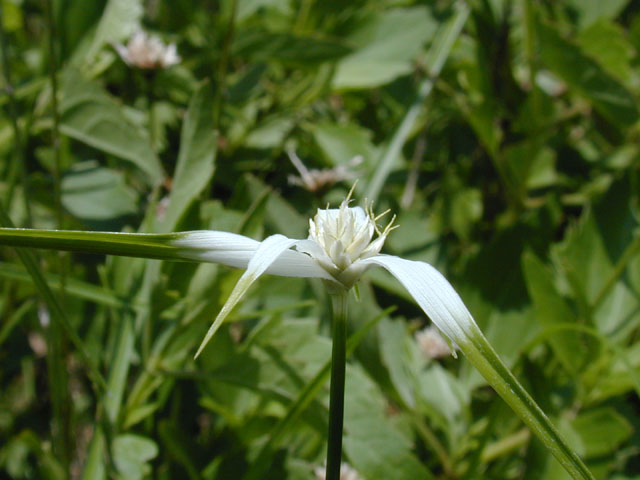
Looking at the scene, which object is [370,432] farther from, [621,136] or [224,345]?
[621,136]

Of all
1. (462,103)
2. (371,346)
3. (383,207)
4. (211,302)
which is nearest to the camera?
(211,302)

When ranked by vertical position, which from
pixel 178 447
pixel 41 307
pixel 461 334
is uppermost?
pixel 41 307

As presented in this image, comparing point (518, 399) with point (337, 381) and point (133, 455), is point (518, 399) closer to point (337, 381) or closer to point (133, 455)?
point (337, 381)

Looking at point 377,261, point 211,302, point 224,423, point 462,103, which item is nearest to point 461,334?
point 377,261

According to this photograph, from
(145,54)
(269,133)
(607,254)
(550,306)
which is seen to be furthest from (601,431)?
(145,54)

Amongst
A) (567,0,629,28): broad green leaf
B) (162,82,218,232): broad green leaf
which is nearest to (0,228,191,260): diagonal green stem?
(162,82,218,232): broad green leaf

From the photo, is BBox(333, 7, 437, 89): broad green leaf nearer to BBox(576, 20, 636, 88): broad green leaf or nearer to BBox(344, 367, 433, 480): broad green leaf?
BBox(576, 20, 636, 88): broad green leaf
